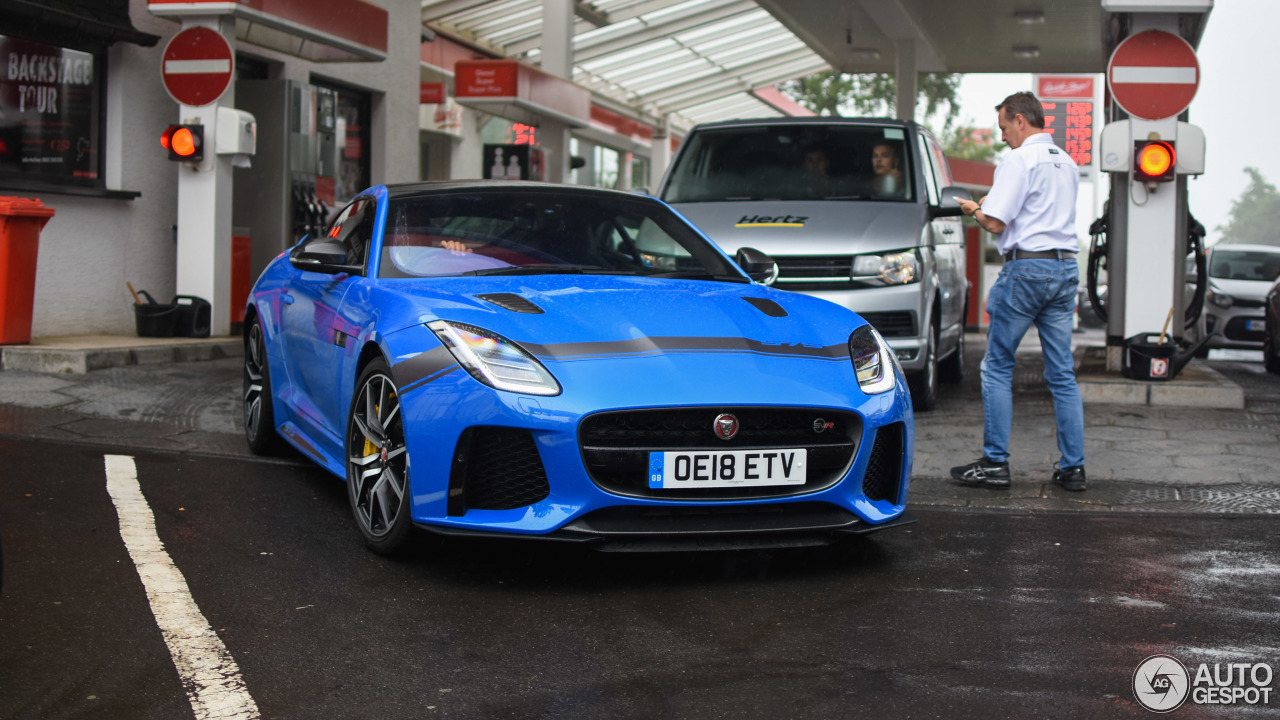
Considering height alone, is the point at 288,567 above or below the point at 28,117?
below

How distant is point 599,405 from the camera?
153 inches

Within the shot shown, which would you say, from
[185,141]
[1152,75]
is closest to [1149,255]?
[1152,75]

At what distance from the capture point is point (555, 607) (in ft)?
12.8

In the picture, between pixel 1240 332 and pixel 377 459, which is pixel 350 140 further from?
pixel 377 459

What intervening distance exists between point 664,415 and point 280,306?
2649 mm

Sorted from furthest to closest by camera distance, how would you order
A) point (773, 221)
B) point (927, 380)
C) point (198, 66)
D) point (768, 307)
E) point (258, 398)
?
point (198, 66) → point (927, 380) → point (773, 221) → point (258, 398) → point (768, 307)

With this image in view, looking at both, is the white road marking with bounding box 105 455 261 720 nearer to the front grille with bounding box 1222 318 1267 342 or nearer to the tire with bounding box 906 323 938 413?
the tire with bounding box 906 323 938 413

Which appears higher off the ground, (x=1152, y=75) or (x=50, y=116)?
(x=1152, y=75)

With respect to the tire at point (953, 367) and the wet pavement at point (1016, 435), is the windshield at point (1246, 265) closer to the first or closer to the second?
the wet pavement at point (1016, 435)

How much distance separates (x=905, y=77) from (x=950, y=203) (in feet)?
41.1

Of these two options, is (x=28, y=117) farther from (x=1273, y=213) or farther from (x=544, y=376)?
(x=1273, y=213)

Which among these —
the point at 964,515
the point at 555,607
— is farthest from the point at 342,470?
the point at 964,515

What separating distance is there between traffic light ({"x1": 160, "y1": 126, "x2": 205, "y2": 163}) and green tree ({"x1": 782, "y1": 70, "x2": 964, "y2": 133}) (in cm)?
4305

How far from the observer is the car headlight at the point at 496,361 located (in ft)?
13.0
